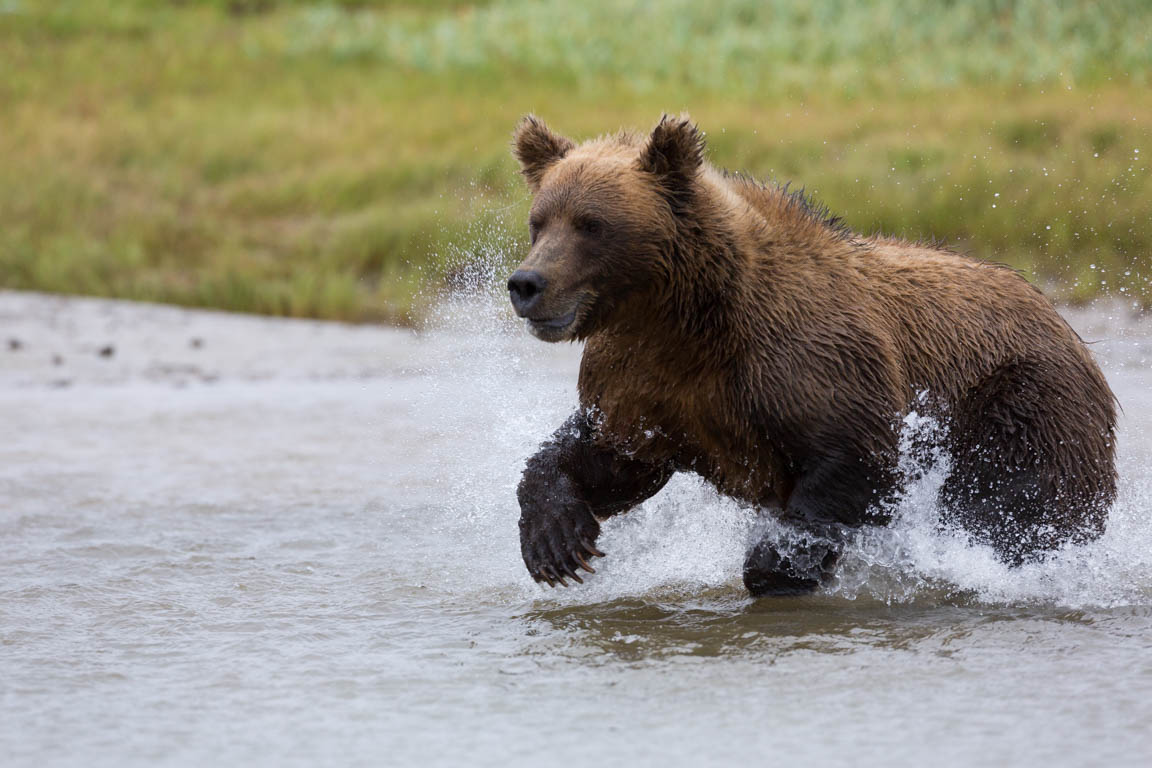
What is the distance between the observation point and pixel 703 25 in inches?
860

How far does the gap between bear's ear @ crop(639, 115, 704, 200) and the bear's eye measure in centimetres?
27

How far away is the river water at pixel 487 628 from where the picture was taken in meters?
3.81

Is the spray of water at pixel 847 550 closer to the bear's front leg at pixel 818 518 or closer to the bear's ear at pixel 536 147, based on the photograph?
the bear's front leg at pixel 818 518

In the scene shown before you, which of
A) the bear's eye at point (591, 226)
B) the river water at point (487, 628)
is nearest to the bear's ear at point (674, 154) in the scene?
the bear's eye at point (591, 226)

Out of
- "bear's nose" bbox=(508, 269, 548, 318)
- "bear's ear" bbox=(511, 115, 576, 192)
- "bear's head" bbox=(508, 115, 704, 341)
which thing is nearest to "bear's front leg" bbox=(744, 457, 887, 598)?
"bear's head" bbox=(508, 115, 704, 341)

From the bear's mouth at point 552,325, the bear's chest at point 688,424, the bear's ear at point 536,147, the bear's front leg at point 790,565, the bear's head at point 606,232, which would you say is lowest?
the bear's front leg at point 790,565

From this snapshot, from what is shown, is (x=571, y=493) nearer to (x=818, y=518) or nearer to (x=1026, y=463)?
(x=818, y=518)

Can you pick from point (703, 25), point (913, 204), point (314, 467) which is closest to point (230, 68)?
point (703, 25)

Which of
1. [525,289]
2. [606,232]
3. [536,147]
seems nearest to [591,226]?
[606,232]

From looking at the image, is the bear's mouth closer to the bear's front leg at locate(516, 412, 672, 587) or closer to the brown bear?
the brown bear

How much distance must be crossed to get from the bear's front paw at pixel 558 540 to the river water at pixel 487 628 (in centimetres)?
15

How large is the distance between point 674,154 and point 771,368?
0.77 meters

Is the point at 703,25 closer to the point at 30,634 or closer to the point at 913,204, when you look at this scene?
the point at 913,204

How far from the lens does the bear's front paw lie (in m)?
5.21
